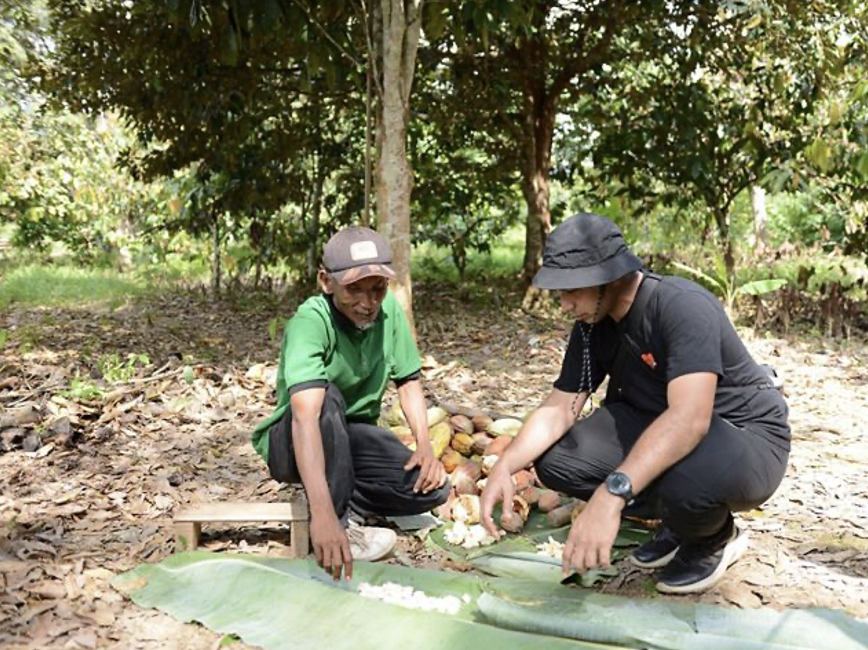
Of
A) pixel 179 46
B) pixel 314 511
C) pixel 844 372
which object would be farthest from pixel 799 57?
pixel 314 511

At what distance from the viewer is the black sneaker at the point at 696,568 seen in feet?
8.63

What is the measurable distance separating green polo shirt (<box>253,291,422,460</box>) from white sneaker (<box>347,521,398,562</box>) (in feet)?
1.33

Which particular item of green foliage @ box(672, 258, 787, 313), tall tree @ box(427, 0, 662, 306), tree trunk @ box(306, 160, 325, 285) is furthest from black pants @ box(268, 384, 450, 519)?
tree trunk @ box(306, 160, 325, 285)

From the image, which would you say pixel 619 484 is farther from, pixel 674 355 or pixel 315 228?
pixel 315 228

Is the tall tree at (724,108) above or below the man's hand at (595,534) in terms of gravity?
above

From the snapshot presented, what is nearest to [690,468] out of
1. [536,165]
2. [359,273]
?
[359,273]

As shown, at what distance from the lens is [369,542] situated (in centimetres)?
289

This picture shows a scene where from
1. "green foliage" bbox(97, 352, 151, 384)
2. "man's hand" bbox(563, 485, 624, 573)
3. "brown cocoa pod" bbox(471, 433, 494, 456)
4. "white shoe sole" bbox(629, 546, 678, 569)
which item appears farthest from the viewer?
"green foliage" bbox(97, 352, 151, 384)

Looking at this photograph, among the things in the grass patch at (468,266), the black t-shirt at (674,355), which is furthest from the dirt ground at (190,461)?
the grass patch at (468,266)

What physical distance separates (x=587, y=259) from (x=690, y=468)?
668mm

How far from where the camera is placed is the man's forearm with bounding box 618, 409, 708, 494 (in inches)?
90.0

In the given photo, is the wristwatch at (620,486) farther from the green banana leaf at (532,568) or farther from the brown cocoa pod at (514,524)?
the brown cocoa pod at (514,524)

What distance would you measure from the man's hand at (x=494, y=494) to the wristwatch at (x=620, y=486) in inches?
16.9

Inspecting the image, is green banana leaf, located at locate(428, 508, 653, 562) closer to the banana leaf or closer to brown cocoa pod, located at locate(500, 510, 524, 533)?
brown cocoa pod, located at locate(500, 510, 524, 533)
